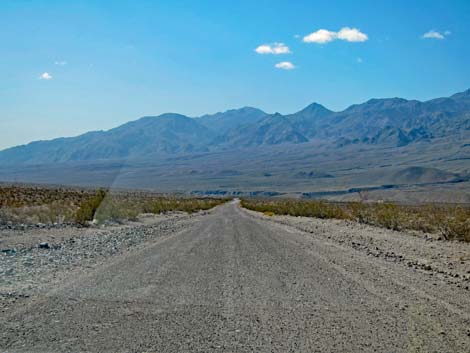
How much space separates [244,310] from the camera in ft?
25.9

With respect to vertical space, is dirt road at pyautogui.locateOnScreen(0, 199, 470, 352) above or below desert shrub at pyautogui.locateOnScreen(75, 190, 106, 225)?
below

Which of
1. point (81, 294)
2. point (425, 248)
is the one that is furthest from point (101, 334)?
point (425, 248)

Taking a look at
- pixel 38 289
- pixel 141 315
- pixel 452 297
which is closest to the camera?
pixel 141 315

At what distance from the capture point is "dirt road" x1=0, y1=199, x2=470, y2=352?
249 inches

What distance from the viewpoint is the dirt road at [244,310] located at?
6332 mm

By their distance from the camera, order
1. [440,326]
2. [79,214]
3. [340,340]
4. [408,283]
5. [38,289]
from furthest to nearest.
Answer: [79,214] → [408,283] → [38,289] → [440,326] → [340,340]

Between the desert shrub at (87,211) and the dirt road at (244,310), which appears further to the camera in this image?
the desert shrub at (87,211)

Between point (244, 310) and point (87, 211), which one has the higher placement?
point (87, 211)

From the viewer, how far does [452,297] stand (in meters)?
8.82

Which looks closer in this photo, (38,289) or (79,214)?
(38,289)

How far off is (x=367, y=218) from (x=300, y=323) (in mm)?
24223

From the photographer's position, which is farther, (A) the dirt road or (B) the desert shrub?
(B) the desert shrub

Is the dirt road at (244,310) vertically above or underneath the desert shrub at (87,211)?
underneath

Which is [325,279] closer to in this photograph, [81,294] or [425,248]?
[81,294]
